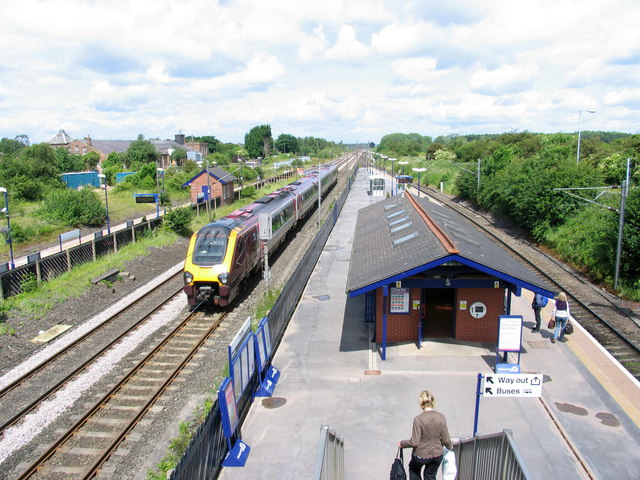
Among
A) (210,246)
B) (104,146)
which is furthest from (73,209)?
(104,146)

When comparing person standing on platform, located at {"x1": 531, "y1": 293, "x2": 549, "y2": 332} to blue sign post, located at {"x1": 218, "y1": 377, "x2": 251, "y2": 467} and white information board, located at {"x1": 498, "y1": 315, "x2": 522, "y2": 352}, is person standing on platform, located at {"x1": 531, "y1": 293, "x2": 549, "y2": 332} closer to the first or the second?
white information board, located at {"x1": 498, "y1": 315, "x2": 522, "y2": 352}

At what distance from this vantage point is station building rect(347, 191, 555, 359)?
11.2 m

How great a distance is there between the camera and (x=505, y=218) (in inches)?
1363

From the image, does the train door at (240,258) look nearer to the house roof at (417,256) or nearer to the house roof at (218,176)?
the house roof at (417,256)

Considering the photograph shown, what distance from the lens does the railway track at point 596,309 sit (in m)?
13.1

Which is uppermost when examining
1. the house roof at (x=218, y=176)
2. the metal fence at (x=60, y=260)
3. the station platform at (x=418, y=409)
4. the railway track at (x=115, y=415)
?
the house roof at (x=218, y=176)

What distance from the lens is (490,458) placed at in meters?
6.51

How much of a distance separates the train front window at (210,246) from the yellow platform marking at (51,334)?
440cm

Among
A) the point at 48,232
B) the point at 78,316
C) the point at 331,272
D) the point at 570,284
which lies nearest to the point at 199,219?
the point at 48,232

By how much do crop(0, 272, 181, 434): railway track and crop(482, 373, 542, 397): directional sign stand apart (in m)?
9.08

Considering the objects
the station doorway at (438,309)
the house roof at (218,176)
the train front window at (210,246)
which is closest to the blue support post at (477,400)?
the station doorway at (438,309)

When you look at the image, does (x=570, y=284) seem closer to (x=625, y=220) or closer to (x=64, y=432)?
(x=625, y=220)

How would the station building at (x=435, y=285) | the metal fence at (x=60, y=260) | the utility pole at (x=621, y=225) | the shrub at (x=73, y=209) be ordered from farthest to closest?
the shrub at (x=73, y=209)
the metal fence at (x=60, y=260)
the utility pole at (x=621, y=225)
the station building at (x=435, y=285)

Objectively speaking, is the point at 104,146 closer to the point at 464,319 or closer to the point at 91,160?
the point at 91,160
